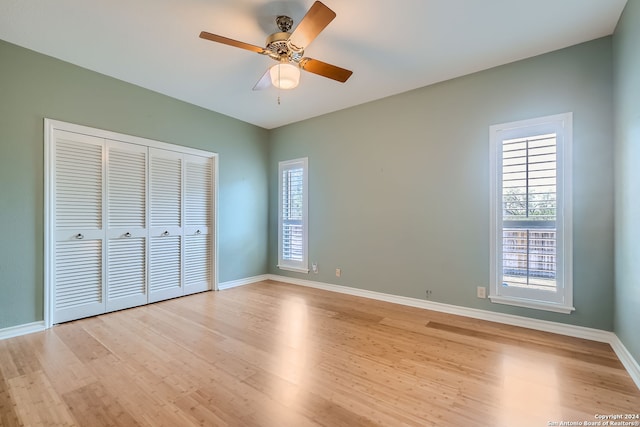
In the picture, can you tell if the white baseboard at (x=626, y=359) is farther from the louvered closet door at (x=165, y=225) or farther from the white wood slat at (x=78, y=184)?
the white wood slat at (x=78, y=184)

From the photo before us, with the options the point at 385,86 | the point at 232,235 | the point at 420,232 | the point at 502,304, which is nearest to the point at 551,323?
the point at 502,304

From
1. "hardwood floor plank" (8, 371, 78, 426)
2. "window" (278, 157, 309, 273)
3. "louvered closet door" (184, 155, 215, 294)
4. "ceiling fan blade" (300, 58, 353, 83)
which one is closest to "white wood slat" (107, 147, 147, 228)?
"louvered closet door" (184, 155, 215, 294)

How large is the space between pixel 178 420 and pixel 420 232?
3.08m

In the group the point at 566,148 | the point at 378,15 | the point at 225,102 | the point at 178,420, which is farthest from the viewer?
the point at 225,102

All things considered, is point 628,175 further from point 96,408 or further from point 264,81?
point 96,408

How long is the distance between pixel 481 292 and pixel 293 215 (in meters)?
3.09

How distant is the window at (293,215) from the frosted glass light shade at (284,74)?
7.46 feet

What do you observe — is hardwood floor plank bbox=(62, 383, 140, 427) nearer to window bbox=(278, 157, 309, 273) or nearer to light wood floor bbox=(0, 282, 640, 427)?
light wood floor bbox=(0, 282, 640, 427)

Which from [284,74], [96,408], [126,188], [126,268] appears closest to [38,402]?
[96,408]

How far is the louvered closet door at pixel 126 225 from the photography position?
339 centimetres

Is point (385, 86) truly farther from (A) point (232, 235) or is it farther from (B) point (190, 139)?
(A) point (232, 235)

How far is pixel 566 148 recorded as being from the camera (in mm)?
2727

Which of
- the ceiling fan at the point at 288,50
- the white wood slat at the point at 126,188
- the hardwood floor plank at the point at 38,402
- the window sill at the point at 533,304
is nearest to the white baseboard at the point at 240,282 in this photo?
the white wood slat at the point at 126,188

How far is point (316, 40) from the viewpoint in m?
2.65
